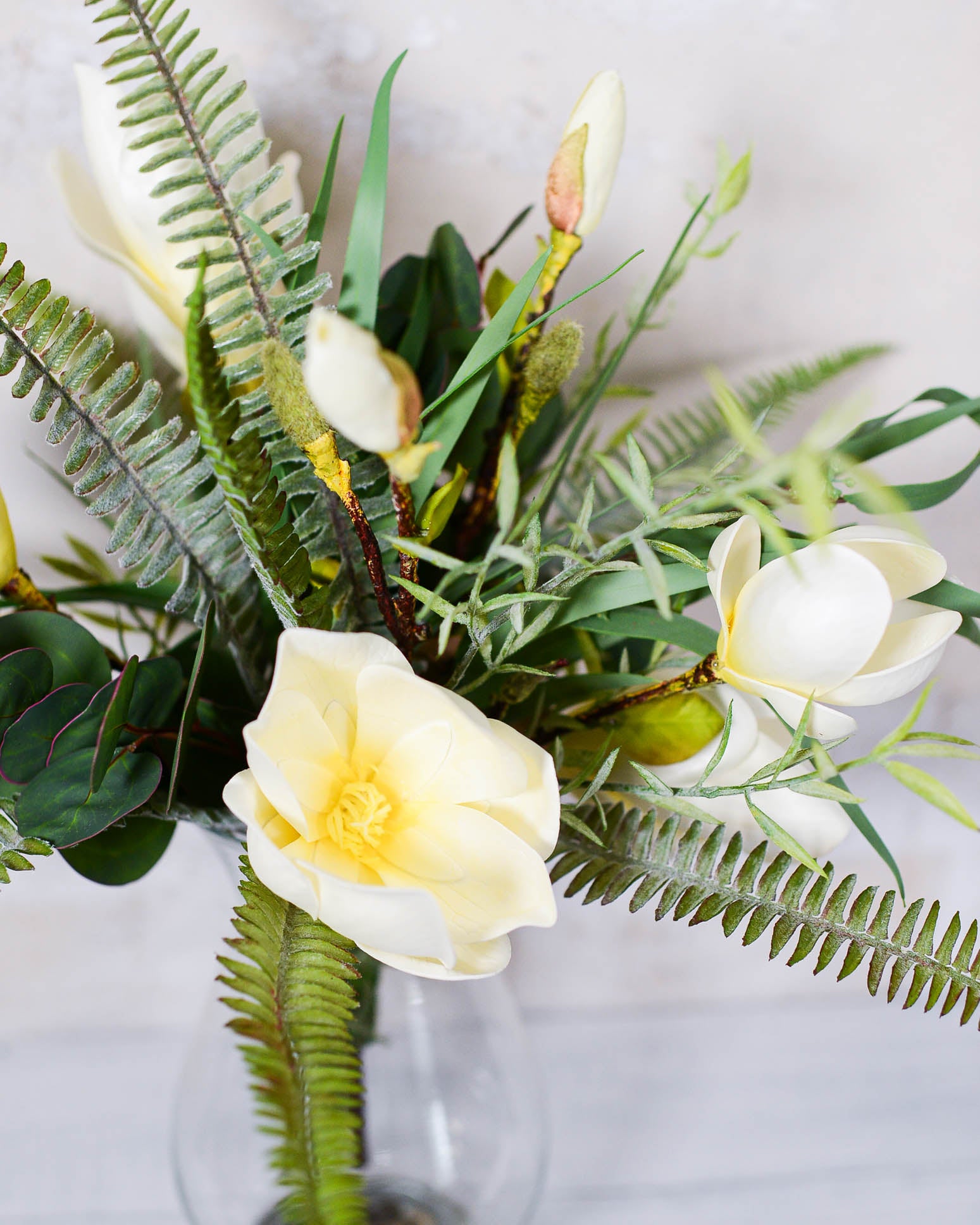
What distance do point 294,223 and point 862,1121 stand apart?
0.77 metres

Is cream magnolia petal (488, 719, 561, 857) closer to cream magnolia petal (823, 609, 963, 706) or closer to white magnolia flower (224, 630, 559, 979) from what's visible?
white magnolia flower (224, 630, 559, 979)

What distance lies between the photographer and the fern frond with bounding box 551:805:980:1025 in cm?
36

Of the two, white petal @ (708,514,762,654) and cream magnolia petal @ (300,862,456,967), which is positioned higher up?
white petal @ (708,514,762,654)

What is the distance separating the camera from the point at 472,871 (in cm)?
33

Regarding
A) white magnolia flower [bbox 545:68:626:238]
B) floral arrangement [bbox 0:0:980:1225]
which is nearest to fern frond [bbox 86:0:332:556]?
floral arrangement [bbox 0:0:980:1225]

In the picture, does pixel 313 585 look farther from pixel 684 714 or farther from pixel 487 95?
pixel 487 95

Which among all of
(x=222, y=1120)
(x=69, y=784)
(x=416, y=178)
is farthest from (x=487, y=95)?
(x=222, y=1120)

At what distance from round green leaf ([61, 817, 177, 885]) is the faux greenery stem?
0.19 meters

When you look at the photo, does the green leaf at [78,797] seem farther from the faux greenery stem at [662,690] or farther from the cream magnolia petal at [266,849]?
the faux greenery stem at [662,690]

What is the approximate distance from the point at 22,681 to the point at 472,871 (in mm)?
186

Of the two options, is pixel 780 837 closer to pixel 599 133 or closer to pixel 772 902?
pixel 772 902

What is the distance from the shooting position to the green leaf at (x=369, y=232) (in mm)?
350

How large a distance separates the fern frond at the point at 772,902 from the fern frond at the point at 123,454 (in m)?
0.18

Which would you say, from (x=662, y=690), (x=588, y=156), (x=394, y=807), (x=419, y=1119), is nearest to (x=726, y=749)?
(x=662, y=690)
